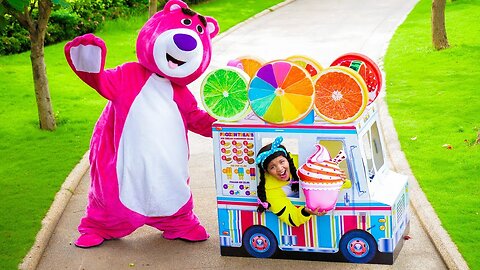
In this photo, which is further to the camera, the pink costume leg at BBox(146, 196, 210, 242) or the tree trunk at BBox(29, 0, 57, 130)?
the tree trunk at BBox(29, 0, 57, 130)

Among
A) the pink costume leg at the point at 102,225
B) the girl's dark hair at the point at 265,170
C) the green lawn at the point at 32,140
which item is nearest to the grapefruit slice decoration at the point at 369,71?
the girl's dark hair at the point at 265,170

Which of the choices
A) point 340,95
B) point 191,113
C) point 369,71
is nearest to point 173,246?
point 191,113

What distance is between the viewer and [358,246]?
282 inches

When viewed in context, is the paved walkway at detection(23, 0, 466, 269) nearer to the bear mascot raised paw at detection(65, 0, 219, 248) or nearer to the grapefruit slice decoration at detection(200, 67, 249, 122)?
the bear mascot raised paw at detection(65, 0, 219, 248)

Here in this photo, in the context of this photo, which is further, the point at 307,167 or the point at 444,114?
the point at 444,114

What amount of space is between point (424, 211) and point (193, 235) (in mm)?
2230

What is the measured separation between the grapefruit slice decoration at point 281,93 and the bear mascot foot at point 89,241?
199 centimetres

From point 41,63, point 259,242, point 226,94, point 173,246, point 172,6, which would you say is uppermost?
point 172,6

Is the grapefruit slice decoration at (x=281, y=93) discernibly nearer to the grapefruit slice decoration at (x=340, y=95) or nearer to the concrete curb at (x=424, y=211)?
the grapefruit slice decoration at (x=340, y=95)

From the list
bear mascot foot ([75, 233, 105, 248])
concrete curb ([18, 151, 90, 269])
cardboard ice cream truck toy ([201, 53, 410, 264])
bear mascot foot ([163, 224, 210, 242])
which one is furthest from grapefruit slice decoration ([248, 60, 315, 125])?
concrete curb ([18, 151, 90, 269])

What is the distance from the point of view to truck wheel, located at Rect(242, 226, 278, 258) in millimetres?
7398

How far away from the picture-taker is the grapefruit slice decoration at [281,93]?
6961 mm

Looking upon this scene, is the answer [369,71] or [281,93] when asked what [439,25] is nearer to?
[369,71]

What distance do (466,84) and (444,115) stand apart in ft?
6.15
